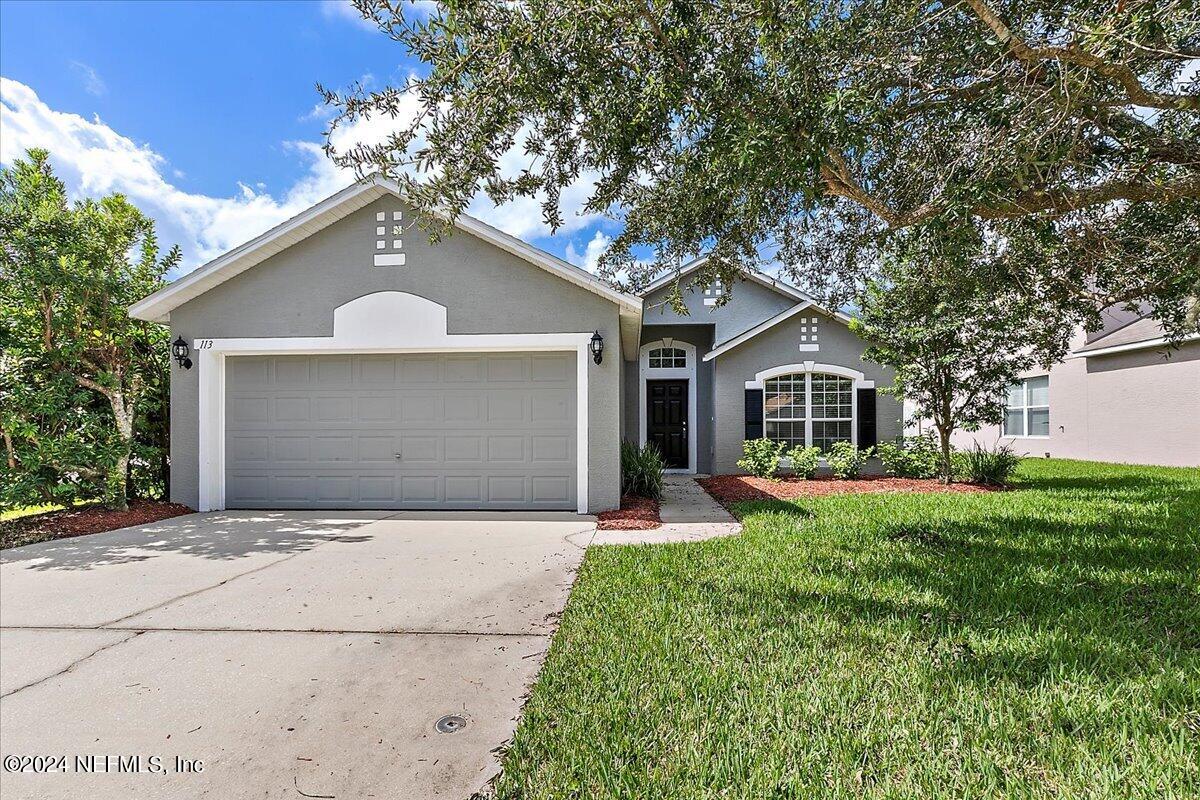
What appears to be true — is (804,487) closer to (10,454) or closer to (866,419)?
(866,419)

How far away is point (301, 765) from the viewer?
248 cm

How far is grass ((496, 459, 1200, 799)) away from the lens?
2326mm

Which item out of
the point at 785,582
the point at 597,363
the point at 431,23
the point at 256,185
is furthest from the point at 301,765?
the point at 256,185

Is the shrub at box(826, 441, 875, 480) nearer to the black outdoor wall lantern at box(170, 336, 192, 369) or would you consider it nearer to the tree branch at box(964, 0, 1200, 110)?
the tree branch at box(964, 0, 1200, 110)

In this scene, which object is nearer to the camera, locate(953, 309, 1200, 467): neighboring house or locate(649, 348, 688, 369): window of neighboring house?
locate(953, 309, 1200, 467): neighboring house

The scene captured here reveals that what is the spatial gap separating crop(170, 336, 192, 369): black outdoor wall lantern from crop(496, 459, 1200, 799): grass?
7089 mm

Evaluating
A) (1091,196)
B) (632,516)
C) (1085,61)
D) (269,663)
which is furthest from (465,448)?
(1085,61)

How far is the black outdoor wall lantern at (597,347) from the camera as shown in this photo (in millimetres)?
8008

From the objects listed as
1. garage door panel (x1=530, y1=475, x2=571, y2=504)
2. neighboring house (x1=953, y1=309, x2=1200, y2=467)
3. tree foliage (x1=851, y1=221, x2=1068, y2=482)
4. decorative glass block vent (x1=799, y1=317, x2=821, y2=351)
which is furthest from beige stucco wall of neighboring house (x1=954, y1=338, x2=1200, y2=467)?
garage door panel (x1=530, y1=475, x2=571, y2=504)

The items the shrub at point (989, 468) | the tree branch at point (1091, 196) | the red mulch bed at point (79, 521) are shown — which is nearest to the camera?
the tree branch at point (1091, 196)

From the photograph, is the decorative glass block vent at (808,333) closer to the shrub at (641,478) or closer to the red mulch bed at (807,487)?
the red mulch bed at (807,487)

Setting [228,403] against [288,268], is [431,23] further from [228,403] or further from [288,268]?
[228,403]

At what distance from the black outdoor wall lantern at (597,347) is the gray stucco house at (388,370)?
0.15 feet

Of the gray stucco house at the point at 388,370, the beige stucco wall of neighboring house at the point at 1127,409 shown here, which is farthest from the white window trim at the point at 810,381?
the beige stucco wall of neighboring house at the point at 1127,409
